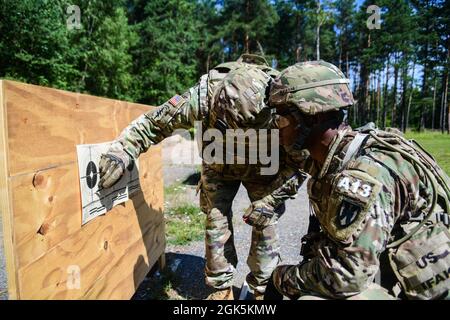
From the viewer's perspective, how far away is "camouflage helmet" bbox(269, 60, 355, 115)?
1.61 meters

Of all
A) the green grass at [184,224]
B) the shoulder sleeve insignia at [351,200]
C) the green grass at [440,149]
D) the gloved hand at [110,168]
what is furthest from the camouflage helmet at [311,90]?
the green grass at [440,149]

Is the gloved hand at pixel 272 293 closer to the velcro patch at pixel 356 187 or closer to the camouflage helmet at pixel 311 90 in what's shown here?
the velcro patch at pixel 356 187

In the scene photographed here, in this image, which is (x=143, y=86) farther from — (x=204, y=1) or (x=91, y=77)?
(x=204, y=1)

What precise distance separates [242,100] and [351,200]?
38.4 inches

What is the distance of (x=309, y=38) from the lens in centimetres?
3012

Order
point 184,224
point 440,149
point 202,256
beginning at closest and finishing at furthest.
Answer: point 202,256
point 184,224
point 440,149

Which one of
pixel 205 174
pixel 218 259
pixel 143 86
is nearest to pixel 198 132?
pixel 205 174

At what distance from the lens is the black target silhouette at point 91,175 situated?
72.9 inches

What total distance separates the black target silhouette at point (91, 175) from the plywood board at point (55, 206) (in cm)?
11

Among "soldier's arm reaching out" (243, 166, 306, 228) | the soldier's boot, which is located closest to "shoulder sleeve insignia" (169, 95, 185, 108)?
"soldier's arm reaching out" (243, 166, 306, 228)

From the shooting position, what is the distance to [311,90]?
5.36 ft

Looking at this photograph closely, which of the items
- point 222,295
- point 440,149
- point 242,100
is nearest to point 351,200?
point 242,100

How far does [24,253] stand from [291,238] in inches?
137

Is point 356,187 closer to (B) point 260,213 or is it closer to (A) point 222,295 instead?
(B) point 260,213
